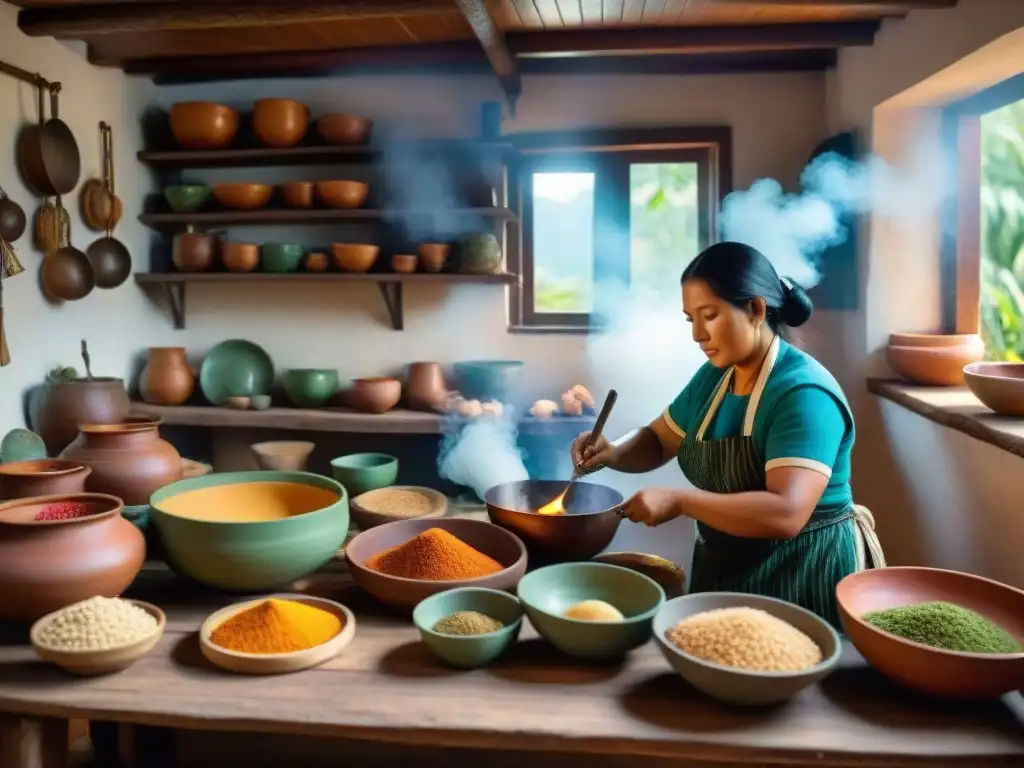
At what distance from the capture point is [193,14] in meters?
2.94

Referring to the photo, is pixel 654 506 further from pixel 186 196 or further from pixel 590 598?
pixel 186 196

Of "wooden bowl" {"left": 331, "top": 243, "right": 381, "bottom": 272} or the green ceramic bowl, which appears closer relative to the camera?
"wooden bowl" {"left": 331, "top": 243, "right": 381, "bottom": 272}

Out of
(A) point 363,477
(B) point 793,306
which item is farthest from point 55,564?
(B) point 793,306

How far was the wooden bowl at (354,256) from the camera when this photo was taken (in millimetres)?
3580

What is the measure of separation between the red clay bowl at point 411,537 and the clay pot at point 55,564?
425 mm

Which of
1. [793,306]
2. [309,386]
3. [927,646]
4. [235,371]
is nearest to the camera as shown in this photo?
[927,646]

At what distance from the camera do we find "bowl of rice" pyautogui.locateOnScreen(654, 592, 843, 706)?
3.52 ft

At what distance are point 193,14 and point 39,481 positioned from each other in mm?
2057

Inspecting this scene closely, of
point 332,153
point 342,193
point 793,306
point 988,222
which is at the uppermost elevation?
point 332,153

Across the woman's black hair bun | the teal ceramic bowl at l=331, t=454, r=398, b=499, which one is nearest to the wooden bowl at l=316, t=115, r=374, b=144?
the teal ceramic bowl at l=331, t=454, r=398, b=499

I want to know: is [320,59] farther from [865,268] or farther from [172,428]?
[865,268]

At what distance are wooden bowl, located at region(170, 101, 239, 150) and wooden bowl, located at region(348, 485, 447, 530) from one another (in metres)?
2.33

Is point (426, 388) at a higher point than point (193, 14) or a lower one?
lower

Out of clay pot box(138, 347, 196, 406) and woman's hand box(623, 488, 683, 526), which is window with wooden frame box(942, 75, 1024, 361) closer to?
woman's hand box(623, 488, 683, 526)
